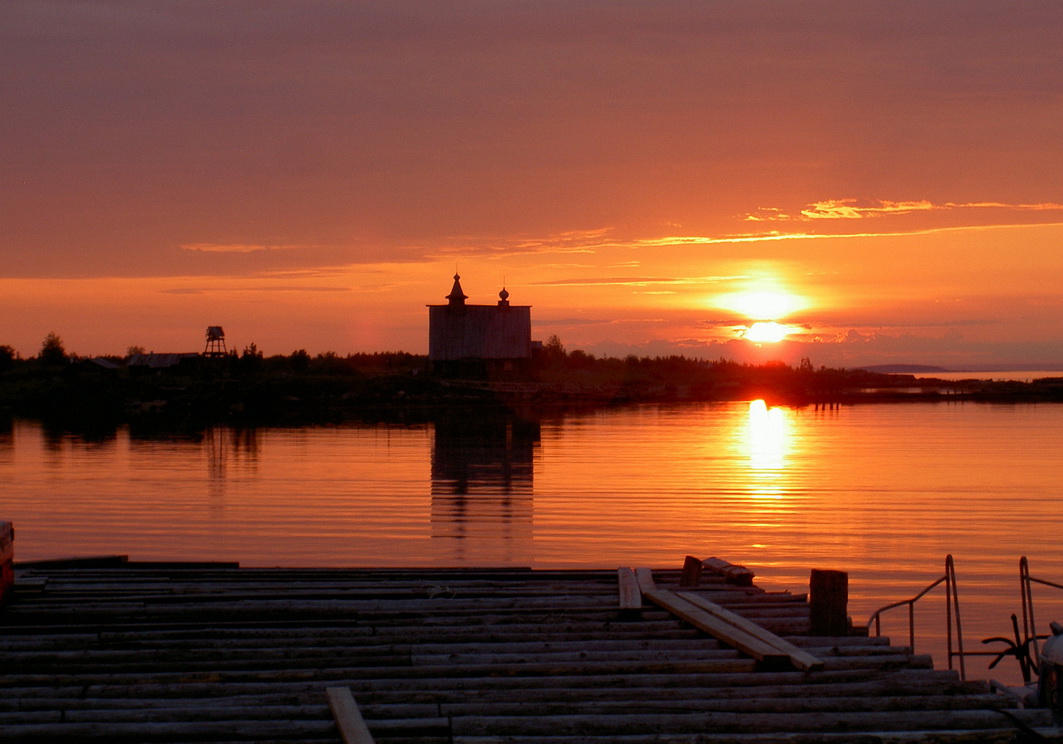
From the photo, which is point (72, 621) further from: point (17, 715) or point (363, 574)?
point (363, 574)

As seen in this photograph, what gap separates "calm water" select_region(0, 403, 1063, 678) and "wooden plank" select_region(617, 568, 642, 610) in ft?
19.4

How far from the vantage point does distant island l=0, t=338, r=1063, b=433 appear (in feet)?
295

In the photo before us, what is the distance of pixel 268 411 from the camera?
3634 inches

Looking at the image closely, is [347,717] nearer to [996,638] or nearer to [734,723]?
[734,723]

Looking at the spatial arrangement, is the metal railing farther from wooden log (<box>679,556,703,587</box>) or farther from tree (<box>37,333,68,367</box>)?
tree (<box>37,333,68,367</box>)

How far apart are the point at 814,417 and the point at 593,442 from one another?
33.7 meters

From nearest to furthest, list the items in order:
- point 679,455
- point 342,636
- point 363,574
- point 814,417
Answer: point 342,636 < point 363,574 < point 679,455 < point 814,417

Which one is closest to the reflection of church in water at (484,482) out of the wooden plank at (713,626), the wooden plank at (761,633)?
the wooden plank at (713,626)

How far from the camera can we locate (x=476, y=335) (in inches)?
3841

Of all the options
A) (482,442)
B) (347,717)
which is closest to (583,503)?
Result: (347,717)

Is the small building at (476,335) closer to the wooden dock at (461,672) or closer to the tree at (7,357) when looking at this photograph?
the tree at (7,357)

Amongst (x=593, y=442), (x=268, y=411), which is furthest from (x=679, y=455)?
(x=268, y=411)

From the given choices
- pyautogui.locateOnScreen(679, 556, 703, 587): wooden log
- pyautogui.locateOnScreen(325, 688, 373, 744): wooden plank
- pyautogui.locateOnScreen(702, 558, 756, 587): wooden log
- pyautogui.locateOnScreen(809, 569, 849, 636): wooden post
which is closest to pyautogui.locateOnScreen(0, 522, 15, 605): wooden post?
pyautogui.locateOnScreen(325, 688, 373, 744): wooden plank

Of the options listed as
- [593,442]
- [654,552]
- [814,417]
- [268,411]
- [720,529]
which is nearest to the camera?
[654,552]
